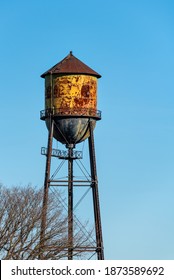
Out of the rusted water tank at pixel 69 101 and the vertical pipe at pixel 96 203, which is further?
the rusted water tank at pixel 69 101

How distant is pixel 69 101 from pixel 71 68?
6.03ft

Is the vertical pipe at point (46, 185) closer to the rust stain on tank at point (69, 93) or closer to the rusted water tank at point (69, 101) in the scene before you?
the rusted water tank at point (69, 101)

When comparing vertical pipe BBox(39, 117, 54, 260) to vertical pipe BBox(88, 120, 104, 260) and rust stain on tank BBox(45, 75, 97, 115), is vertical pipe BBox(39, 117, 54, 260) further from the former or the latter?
vertical pipe BBox(88, 120, 104, 260)

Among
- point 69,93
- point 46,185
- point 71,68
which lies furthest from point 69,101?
point 46,185

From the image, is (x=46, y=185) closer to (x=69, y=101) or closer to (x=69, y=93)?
(x=69, y=101)

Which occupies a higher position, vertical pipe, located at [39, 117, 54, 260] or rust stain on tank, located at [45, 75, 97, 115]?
rust stain on tank, located at [45, 75, 97, 115]

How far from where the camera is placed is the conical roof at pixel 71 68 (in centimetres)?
6869

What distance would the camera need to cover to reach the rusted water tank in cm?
6850

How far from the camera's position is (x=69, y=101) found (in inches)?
2692

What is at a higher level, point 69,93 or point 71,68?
point 71,68

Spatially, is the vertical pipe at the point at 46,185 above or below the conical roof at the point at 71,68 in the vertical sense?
below
